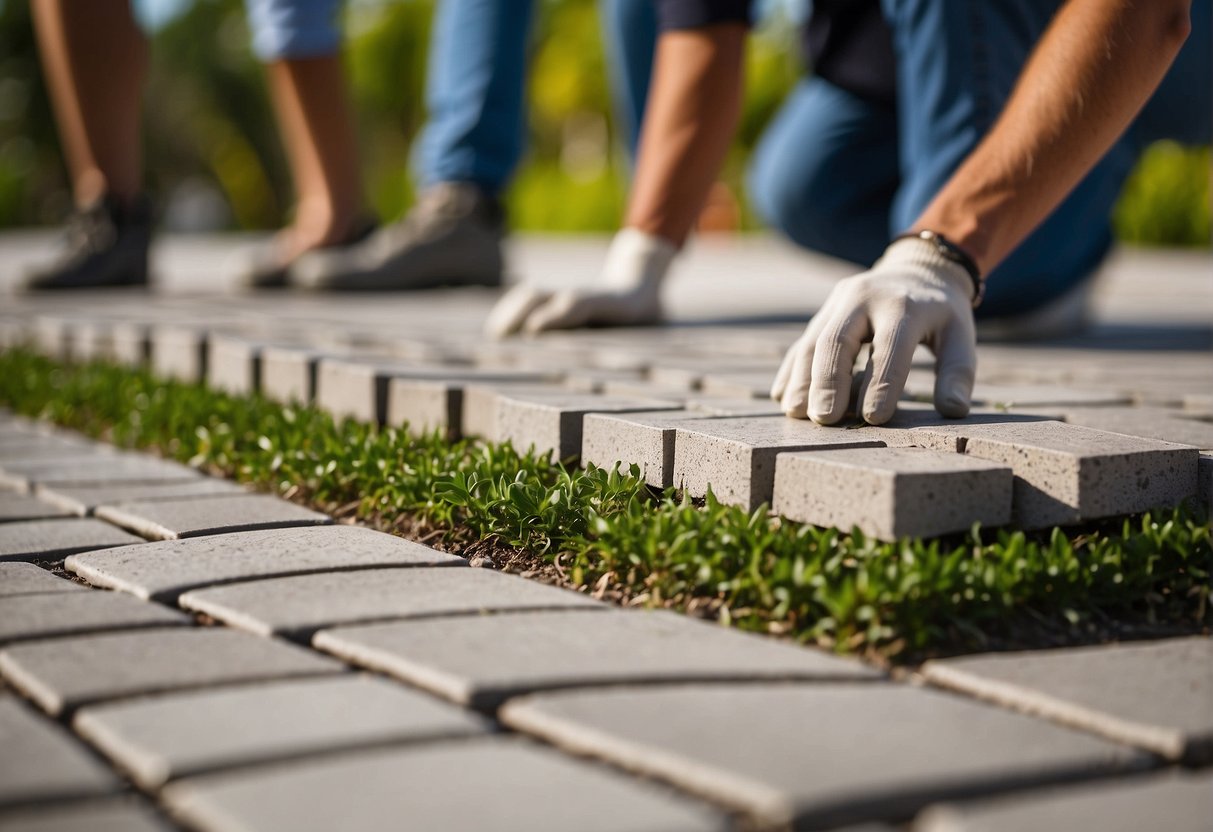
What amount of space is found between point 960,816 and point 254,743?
1.99ft

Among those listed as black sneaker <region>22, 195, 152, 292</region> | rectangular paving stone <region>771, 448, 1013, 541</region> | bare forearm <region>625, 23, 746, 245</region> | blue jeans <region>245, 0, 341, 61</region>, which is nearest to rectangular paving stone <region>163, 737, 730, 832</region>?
rectangular paving stone <region>771, 448, 1013, 541</region>

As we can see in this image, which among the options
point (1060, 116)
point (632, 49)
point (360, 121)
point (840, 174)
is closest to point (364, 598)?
point (1060, 116)

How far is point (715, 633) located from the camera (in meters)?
1.64

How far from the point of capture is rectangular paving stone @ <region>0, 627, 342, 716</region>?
4.66 ft

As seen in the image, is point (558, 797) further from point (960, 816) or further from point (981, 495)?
point (981, 495)

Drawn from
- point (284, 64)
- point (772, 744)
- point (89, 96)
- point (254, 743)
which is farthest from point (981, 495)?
point (89, 96)

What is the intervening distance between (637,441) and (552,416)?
22 centimetres

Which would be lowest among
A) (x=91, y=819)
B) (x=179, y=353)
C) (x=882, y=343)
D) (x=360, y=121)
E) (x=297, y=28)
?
(x=91, y=819)

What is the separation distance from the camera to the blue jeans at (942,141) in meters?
3.62

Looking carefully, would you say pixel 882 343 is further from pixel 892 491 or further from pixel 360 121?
pixel 360 121

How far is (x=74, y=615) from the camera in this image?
5.53 ft

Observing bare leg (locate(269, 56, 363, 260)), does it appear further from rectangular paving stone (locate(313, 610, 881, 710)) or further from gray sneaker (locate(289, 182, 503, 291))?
rectangular paving stone (locate(313, 610, 881, 710))

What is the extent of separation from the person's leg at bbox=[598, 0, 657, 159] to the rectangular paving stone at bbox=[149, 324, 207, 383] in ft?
5.78

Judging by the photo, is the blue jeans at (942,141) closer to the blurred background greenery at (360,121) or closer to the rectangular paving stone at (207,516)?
the rectangular paving stone at (207,516)
